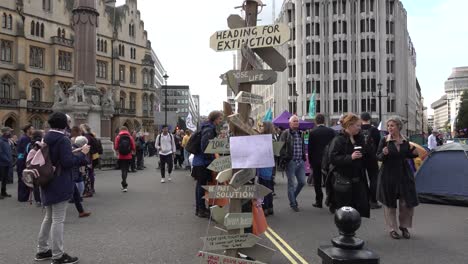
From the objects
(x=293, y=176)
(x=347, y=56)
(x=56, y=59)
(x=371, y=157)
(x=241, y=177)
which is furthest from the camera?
(x=347, y=56)

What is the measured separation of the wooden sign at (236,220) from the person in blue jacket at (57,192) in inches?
86.1

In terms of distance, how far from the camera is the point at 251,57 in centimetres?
506

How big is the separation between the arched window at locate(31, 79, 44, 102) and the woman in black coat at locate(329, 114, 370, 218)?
168 feet

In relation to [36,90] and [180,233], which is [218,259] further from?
[36,90]

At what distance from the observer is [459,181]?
10094 millimetres

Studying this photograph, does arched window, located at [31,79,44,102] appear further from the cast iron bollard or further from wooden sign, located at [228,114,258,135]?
the cast iron bollard

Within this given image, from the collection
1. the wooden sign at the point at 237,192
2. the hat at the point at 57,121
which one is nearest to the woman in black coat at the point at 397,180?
the wooden sign at the point at 237,192

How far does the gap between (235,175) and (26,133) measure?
873 centimetres

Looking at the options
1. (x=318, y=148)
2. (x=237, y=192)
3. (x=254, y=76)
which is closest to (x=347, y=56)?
(x=318, y=148)

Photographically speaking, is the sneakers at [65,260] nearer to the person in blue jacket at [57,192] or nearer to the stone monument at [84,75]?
the person in blue jacket at [57,192]

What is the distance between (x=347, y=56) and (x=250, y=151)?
7492 centimetres

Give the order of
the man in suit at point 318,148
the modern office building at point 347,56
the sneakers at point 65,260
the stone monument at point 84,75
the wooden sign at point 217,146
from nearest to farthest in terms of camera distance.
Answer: the wooden sign at point 217,146 → the sneakers at point 65,260 → the man in suit at point 318,148 → the stone monument at point 84,75 → the modern office building at point 347,56

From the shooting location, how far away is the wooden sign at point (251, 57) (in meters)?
4.95

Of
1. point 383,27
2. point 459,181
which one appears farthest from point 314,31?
point 459,181
